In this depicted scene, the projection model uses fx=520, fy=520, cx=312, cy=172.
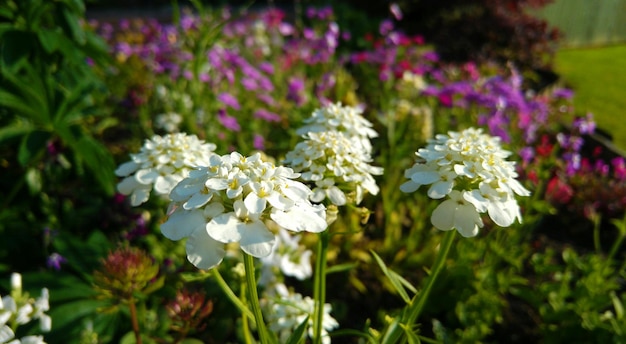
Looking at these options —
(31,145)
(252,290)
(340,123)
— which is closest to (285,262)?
(340,123)

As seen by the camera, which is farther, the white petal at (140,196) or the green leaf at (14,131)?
the green leaf at (14,131)

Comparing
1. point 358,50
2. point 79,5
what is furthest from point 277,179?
point 358,50

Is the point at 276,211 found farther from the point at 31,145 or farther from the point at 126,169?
the point at 31,145

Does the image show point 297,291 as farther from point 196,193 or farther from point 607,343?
point 196,193

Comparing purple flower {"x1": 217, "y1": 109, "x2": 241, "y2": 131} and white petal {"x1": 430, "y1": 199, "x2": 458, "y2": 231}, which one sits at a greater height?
white petal {"x1": 430, "y1": 199, "x2": 458, "y2": 231}

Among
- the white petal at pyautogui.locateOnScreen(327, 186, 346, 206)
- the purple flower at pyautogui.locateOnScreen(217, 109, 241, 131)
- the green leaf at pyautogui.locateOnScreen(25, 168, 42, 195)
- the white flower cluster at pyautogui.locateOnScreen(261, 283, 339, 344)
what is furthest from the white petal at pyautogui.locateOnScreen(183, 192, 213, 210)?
the purple flower at pyautogui.locateOnScreen(217, 109, 241, 131)

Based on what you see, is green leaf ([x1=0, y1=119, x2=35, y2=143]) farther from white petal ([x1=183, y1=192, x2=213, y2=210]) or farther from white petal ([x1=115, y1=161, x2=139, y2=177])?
white petal ([x1=183, y1=192, x2=213, y2=210])

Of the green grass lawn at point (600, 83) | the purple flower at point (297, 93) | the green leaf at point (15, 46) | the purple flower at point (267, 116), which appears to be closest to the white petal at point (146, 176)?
the green leaf at point (15, 46)

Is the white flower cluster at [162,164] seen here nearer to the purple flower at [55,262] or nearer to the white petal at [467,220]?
the white petal at [467,220]
